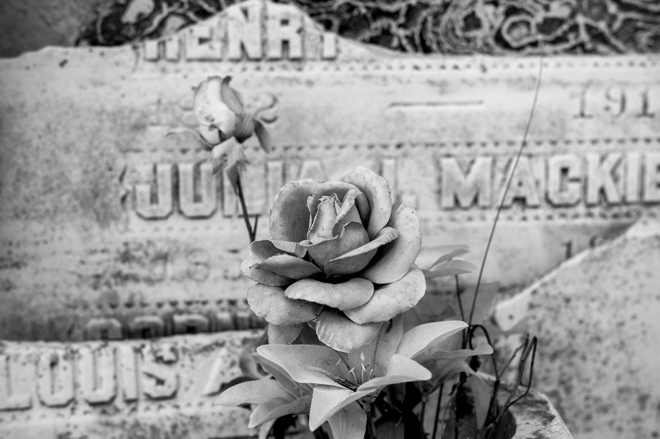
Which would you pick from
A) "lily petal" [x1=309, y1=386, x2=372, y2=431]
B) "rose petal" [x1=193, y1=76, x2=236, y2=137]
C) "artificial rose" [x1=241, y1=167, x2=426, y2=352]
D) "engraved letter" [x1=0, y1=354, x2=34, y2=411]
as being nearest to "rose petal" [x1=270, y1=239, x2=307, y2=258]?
"artificial rose" [x1=241, y1=167, x2=426, y2=352]

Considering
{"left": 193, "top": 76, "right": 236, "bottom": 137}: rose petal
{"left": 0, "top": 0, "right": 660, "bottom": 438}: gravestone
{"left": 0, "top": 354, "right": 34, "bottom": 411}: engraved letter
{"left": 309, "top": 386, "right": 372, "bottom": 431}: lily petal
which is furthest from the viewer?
{"left": 0, "top": 0, "right": 660, "bottom": 438}: gravestone

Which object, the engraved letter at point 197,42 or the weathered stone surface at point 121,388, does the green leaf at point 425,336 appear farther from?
the engraved letter at point 197,42

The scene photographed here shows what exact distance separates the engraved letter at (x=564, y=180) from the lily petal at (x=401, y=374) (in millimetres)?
784

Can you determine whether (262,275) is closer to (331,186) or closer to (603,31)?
(331,186)

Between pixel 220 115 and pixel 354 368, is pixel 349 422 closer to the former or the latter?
pixel 354 368

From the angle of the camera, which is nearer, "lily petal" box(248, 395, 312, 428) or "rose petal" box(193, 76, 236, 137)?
"lily petal" box(248, 395, 312, 428)

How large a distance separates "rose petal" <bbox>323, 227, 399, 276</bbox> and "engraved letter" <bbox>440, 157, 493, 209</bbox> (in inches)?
26.1

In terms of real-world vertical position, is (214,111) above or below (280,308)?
above

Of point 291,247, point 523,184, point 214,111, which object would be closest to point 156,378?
point 214,111

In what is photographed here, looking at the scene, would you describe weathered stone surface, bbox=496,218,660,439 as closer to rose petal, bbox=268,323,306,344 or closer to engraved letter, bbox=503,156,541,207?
engraved letter, bbox=503,156,541,207

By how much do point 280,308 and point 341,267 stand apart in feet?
0.20

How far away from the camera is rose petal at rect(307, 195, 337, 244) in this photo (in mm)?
544

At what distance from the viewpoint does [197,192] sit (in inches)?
45.0

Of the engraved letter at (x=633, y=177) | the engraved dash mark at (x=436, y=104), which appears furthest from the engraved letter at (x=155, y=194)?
the engraved letter at (x=633, y=177)
